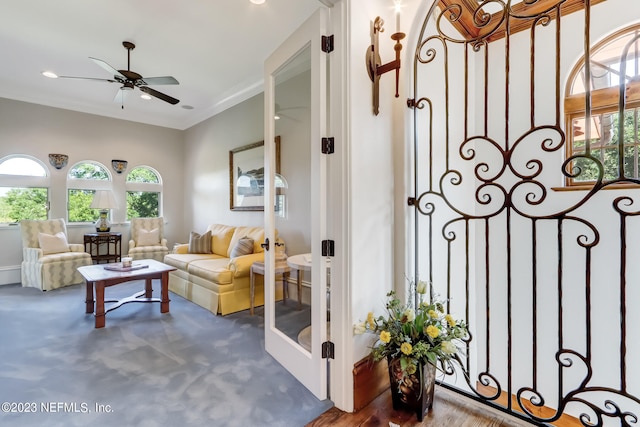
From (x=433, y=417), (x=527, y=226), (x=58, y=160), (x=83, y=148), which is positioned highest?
(x=83, y=148)

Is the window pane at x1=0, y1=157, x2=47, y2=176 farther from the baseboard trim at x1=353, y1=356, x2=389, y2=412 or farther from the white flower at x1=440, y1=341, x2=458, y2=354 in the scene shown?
the white flower at x1=440, y1=341, x2=458, y2=354

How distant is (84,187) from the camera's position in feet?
17.9

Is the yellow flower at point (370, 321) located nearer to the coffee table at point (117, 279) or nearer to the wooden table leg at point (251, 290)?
the wooden table leg at point (251, 290)

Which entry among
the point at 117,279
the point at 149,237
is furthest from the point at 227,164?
the point at 117,279

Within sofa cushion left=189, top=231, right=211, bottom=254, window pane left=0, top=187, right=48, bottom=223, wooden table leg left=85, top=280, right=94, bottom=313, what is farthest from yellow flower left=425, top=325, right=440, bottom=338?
window pane left=0, top=187, right=48, bottom=223

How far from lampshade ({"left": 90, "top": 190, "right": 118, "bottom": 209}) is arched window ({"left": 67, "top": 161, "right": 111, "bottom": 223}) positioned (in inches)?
10.1

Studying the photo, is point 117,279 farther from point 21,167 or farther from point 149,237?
point 21,167

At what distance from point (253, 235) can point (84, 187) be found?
374 cm

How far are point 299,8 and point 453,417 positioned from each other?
3.42 m

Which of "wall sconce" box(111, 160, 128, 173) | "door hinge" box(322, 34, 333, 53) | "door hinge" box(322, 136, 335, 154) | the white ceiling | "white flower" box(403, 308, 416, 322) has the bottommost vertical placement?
"white flower" box(403, 308, 416, 322)

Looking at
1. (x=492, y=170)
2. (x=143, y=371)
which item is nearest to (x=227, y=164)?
(x=143, y=371)

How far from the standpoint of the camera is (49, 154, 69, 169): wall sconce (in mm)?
5086

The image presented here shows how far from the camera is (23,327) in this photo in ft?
9.78

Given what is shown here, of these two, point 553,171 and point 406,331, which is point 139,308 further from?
point 553,171
